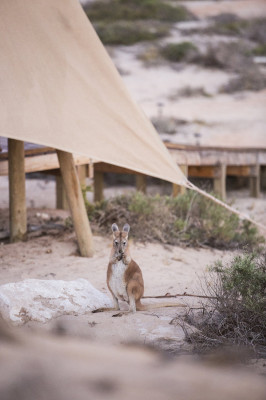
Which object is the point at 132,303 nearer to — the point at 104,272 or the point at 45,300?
the point at 45,300

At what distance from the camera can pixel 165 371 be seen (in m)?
2.57

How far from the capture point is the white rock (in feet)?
10.8

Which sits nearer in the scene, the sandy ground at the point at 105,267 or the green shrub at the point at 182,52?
the sandy ground at the point at 105,267

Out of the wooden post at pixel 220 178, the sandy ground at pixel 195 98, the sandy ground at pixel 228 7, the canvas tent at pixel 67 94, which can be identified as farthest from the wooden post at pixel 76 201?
the sandy ground at pixel 228 7

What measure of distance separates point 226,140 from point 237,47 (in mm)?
9749

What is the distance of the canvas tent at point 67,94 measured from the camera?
3578mm

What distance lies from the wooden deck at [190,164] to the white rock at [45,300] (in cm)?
254

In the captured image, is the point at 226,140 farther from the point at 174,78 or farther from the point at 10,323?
the point at 10,323

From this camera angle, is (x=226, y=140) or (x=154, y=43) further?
(x=154, y=43)

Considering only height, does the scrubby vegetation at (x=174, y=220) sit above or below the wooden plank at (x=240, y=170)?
below

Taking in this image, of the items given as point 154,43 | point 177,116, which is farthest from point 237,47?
point 177,116

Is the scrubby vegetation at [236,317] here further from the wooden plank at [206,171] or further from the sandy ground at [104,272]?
the wooden plank at [206,171]

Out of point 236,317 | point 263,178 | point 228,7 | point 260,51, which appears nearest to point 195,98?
point 260,51

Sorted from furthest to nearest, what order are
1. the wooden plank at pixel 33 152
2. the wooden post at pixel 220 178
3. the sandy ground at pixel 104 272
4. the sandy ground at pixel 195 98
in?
the sandy ground at pixel 195 98 < the wooden post at pixel 220 178 < the wooden plank at pixel 33 152 < the sandy ground at pixel 104 272
